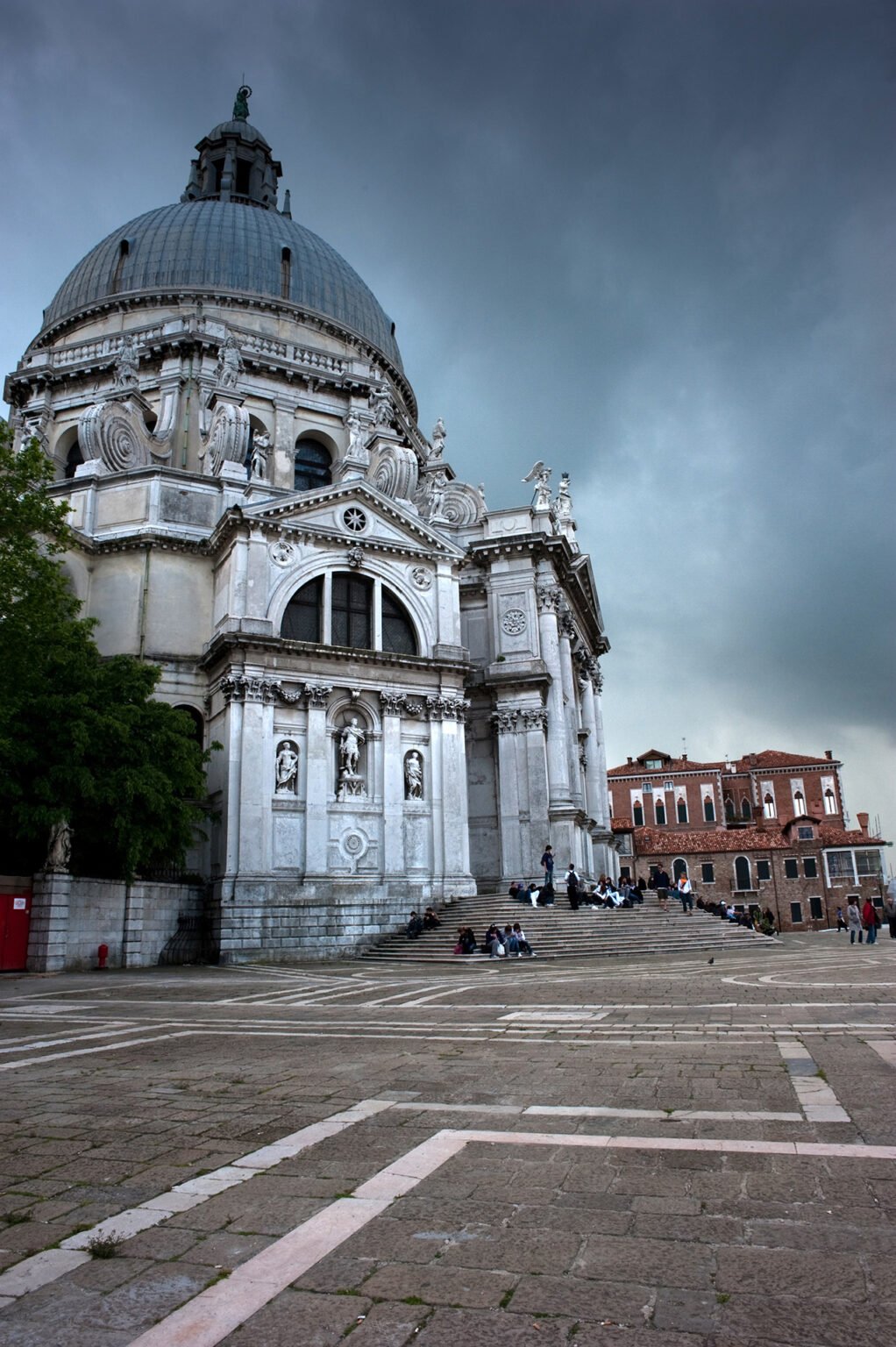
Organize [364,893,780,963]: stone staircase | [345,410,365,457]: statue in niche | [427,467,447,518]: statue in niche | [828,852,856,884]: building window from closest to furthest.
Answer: [364,893,780,963]: stone staircase < [345,410,365,457]: statue in niche < [427,467,447,518]: statue in niche < [828,852,856,884]: building window

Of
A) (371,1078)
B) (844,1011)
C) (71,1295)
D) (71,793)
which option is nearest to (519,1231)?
(71,1295)

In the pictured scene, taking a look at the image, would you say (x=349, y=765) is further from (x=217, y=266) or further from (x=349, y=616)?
(x=217, y=266)

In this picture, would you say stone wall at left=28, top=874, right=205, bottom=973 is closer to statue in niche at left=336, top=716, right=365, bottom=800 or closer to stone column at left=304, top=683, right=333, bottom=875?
stone column at left=304, top=683, right=333, bottom=875

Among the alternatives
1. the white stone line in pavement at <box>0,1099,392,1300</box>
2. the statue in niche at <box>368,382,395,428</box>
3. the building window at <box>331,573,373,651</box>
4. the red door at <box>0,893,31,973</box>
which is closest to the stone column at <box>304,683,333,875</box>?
the building window at <box>331,573,373,651</box>

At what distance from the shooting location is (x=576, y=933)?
1131 inches

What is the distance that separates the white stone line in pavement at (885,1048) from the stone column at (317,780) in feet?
76.1

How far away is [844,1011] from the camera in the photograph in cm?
1186

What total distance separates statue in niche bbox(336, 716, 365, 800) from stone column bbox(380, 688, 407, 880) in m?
0.94

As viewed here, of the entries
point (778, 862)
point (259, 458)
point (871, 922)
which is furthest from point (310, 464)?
point (778, 862)

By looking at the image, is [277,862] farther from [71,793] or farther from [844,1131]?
[844,1131]

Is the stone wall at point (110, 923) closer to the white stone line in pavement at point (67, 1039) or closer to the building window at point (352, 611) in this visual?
the building window at point (352, 611)

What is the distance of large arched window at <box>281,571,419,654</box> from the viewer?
109 feet

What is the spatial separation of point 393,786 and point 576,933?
818 cm

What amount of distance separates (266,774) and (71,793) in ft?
24.4
